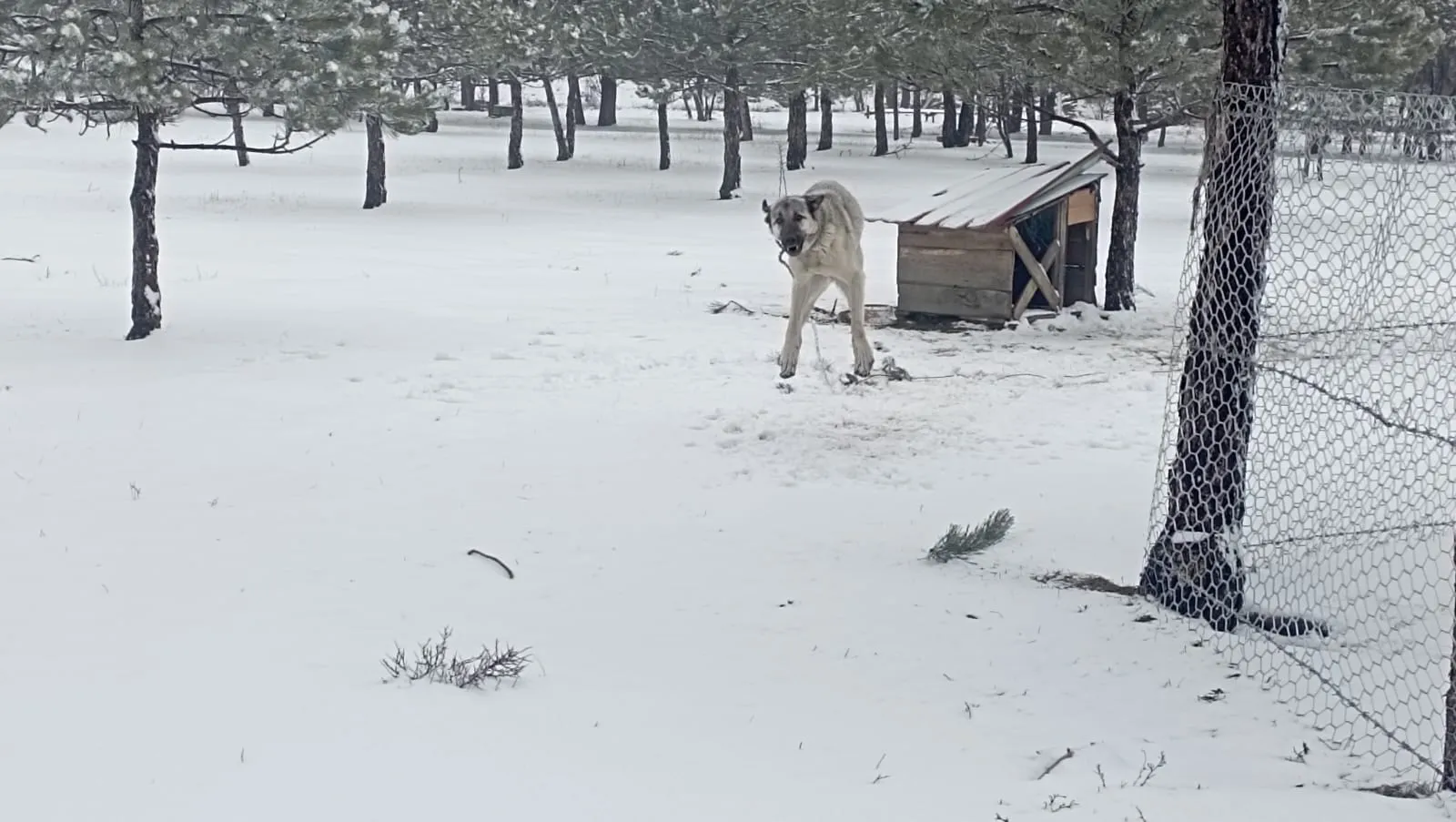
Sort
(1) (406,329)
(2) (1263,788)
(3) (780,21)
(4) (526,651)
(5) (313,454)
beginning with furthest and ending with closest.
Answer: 1. (3) (780,21)
2. (1) (406,329)
3. (5) (313,454)
4. (4) (526,651)
5. (2) (1263,788)

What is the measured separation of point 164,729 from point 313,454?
4050mm

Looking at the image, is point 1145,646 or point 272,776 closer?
point 272,776

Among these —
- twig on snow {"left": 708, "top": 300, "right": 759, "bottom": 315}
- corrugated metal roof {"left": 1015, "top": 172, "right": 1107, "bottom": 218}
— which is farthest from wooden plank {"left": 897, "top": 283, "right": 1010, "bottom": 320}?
twig on snow {"left": 708, "top": 300, "right": 759, "bottom": 315}

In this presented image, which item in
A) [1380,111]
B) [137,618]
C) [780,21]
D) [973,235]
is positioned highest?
[780,21]

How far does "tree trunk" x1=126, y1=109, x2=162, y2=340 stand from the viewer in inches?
468

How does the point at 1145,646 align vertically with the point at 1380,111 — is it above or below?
below

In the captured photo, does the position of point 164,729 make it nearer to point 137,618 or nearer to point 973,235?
point 137,618

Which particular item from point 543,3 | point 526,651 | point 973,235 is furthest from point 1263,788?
point 543,3

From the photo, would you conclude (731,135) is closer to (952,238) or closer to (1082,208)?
(1082,208)

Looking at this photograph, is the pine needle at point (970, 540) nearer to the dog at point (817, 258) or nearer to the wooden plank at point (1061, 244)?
A: the dog at point (817, 258)

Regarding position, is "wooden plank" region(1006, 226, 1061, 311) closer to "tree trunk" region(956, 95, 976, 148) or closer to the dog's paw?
the dog's paw

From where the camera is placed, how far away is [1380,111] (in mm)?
4234

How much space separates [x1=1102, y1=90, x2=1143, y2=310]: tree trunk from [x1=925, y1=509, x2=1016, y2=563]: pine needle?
27.1 ft

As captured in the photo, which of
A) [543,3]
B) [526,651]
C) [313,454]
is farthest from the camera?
[543,3]
